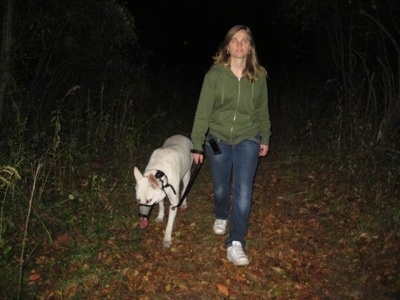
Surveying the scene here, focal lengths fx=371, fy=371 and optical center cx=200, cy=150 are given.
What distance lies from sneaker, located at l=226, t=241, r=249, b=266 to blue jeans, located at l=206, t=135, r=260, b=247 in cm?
7

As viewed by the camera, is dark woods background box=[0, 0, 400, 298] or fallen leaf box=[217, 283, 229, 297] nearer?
fallen leaf box=[217, 283, 229, 297]

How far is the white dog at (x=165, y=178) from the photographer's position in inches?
167

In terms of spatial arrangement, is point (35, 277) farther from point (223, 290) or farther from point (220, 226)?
point (220, 226)

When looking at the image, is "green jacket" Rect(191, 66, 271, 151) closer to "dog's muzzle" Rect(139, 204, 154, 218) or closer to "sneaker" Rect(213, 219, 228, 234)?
"dog's muzzle" Rect(139, 204, 154, 218)

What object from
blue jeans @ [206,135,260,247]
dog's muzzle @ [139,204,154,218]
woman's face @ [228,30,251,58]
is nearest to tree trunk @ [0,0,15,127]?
dog's muzzle @ [139,204,154,218]

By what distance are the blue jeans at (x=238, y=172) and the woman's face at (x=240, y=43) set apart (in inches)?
35.4

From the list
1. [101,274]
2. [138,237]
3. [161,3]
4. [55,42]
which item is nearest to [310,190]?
[138,237]

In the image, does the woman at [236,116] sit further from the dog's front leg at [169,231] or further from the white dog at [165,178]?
the dog's front leg at [169,231]

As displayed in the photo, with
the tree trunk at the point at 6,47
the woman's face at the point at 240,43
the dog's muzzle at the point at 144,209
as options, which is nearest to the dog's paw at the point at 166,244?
the dog's muzzle at the point at 144,209

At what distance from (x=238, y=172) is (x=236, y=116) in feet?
1.97

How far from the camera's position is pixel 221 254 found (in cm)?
457

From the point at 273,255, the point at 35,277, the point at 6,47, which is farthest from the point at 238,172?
the point at 6,47

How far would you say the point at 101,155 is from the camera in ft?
22.4

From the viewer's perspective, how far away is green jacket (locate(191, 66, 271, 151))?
12.5 ft
